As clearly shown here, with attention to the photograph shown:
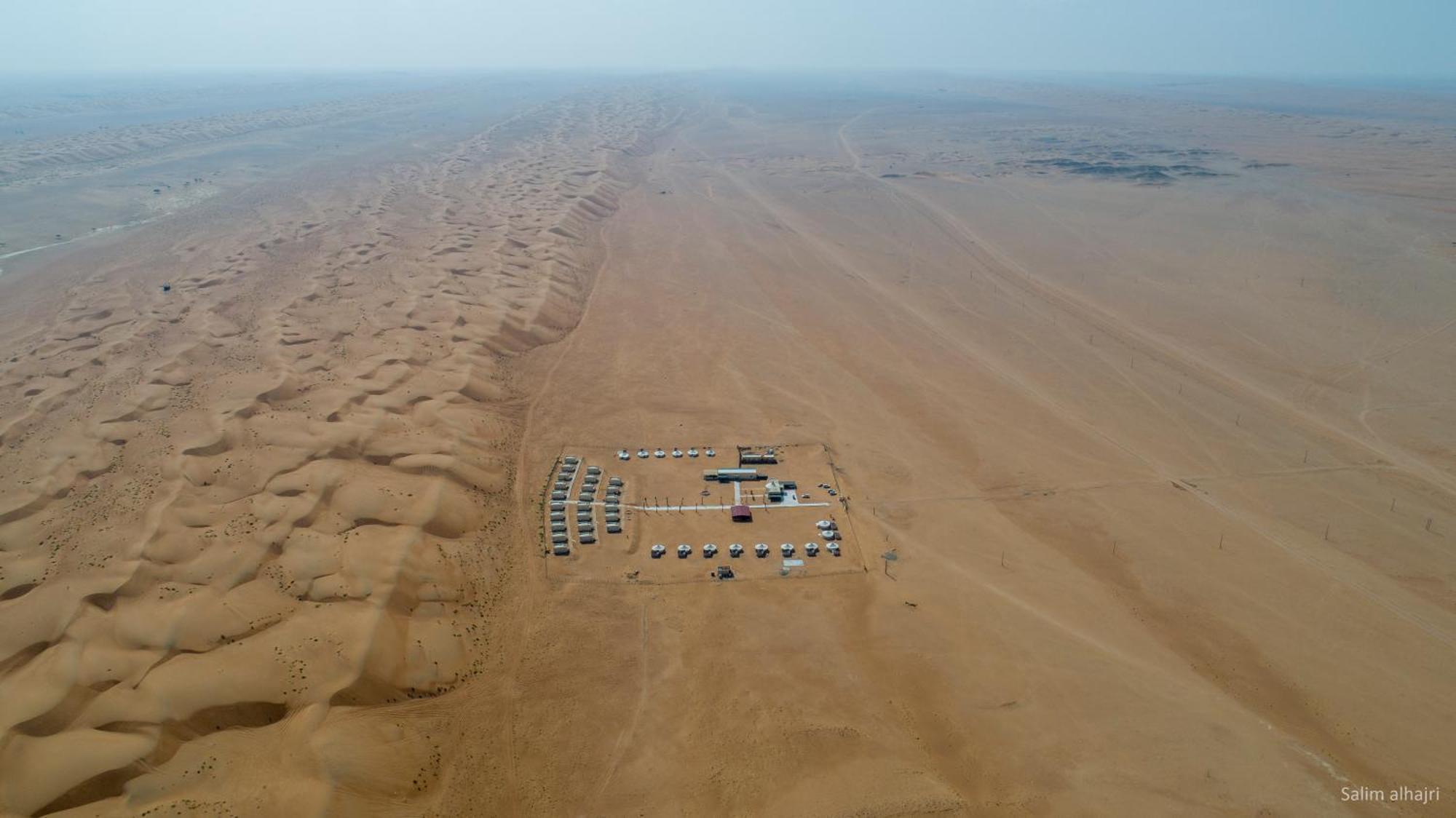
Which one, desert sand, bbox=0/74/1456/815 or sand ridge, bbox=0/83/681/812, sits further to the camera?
desert sand, bbox=0/74/1456/815

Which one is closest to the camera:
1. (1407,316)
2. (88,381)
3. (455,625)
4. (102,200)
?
(455,625)

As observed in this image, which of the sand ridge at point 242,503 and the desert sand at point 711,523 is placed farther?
the desert sand at point 711,523

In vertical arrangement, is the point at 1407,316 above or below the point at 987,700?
above

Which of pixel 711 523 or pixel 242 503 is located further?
pixel 711 523

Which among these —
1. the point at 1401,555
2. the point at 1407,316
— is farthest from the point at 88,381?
the point at 1407,316

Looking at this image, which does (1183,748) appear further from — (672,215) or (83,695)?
(672,215)

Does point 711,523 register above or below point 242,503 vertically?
below

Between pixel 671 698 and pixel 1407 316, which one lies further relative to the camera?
pixel 1407 316

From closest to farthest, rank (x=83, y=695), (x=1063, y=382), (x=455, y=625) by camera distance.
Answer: (x=83, y=695) < (x=455, y=625) < (x=1063, y=382)
